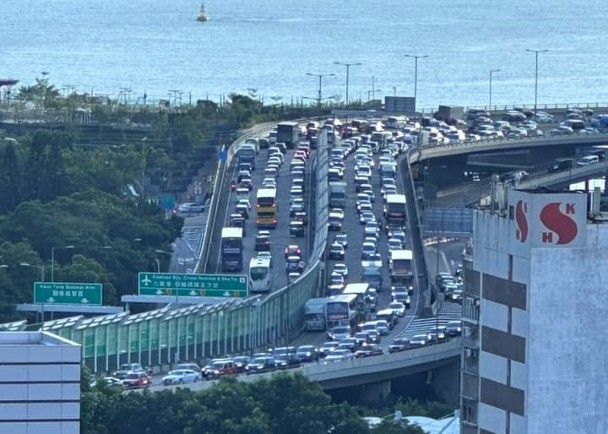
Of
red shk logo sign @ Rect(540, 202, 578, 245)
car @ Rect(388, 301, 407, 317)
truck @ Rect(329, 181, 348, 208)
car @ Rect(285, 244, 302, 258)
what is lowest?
car @ Rect(388, 301, 407, 317)

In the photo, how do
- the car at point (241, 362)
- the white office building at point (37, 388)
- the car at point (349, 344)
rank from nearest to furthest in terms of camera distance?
1. the white office building at point (37, 388)
2. the car at point (241, 362)
3. the car at point (349, 344)

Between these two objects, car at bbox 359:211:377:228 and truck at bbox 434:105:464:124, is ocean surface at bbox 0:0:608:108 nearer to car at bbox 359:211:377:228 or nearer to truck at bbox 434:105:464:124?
truck at bbox 434:105:464:124

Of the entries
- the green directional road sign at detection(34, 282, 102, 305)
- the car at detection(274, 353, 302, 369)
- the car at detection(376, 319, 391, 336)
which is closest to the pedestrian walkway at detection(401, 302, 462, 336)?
the car at detection(376, 319, 391, 336)

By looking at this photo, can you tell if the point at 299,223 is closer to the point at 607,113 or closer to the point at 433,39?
the point at 607,113

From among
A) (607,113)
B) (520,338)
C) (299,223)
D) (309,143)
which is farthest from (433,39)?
(520,338)

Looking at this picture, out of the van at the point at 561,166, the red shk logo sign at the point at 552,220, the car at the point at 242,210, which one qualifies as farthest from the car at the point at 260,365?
the red shk logo sign at the point at 552,220

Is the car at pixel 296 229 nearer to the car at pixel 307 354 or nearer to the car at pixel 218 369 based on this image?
the car at pixel 307 354

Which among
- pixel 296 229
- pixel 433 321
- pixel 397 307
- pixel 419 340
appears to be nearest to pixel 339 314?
pixel 433 321
